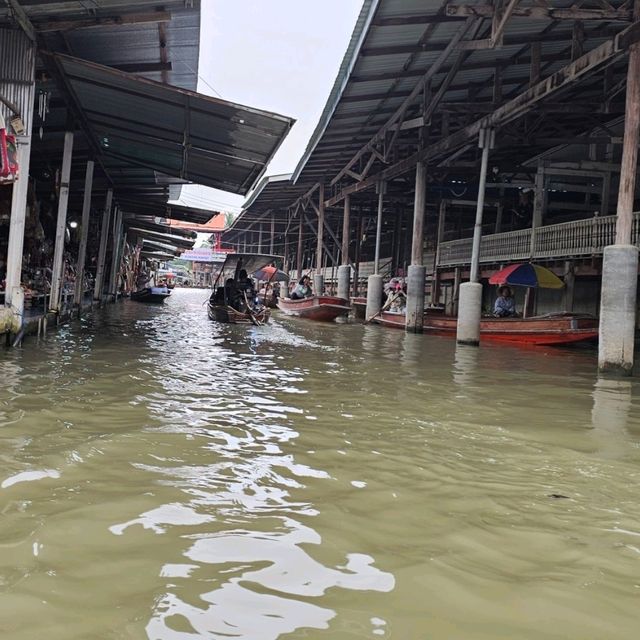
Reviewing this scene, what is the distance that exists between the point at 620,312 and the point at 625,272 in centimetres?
62

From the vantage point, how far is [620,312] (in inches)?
358

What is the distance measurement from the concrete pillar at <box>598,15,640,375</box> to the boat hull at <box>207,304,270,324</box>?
9.45 m

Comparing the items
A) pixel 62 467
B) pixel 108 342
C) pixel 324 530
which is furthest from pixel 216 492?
pixel 108 342

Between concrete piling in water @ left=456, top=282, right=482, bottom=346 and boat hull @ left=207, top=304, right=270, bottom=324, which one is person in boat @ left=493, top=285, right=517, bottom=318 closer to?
concrete piling in water @ left=456, top=282, right=482, bottom=346

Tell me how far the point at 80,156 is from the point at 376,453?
1286 centimetres

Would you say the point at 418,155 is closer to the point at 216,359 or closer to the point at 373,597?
the point at 216,359

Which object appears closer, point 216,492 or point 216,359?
point 216,492

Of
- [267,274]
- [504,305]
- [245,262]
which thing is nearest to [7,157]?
[245,262]

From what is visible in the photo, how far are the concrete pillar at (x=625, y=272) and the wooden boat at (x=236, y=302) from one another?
9.28 metres

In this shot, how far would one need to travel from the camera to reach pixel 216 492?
311 cm

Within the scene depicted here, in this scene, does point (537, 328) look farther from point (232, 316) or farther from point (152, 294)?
point (152, 294)

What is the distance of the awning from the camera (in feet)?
29.5

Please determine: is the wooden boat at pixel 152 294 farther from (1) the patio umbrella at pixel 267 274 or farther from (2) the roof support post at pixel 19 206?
(2) the roof support post at pixel 19 206

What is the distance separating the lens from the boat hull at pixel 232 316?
1623 centimetres
